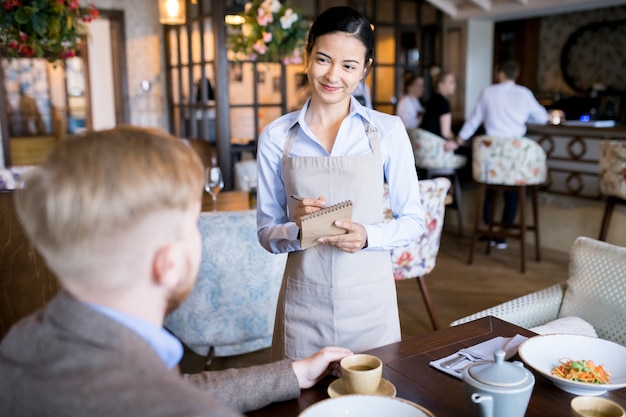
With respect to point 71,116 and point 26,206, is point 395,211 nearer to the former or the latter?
point 26,206

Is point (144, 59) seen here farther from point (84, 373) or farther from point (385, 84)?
point (84, 373)

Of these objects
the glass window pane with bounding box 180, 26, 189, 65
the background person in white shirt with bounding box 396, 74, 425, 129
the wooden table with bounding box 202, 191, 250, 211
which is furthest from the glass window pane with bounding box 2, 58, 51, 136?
the wooden table with bounding box 202, 191, 250, 211

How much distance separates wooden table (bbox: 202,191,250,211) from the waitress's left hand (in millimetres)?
1894

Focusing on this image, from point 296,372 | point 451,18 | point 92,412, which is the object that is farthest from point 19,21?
point 451,18

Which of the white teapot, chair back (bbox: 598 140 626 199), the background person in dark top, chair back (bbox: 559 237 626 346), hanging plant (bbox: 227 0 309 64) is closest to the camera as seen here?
the white teapot

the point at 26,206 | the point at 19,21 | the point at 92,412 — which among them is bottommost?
the point at 92,412

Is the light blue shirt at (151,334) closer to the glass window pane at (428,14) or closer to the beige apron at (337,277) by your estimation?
the beige apron at (337,277)

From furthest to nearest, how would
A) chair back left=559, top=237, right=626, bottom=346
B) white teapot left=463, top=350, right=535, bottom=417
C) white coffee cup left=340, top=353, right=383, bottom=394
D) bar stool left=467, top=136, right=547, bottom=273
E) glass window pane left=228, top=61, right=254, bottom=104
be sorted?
glass window pane left=228, top=61, right=254, bottom=104, bar stool left=467, top=136, right=547, bottom=273, chair back left=559, top=237, right=626, bottom=346, white coffee cup left=340, top=353, right=383, bottom=394, white teapot left=463, top=350, right=535, bottom=417

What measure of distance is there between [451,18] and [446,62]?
0.55 m

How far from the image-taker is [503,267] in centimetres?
469

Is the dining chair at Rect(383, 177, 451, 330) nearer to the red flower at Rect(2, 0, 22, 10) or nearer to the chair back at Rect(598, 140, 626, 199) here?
the chair back at Rect(598, 140, 626, 199)

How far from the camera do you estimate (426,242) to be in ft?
10.4

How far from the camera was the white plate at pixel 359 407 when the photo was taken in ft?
3.40

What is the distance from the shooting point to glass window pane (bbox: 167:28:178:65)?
21.7 ft
